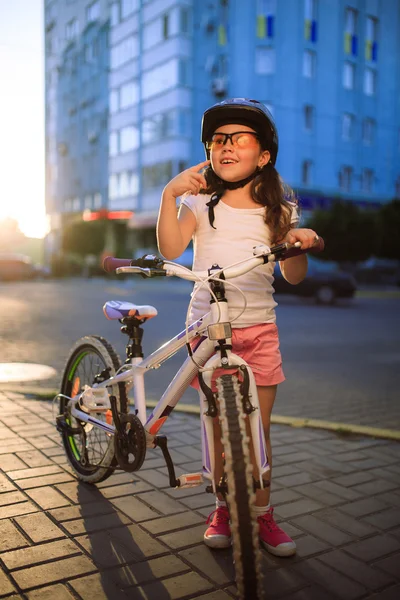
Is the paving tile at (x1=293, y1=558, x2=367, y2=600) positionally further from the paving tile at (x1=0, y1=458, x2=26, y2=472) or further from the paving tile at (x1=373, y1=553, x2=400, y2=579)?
the paving tile at (x1=0, y1=458, x2=26, y2=472)

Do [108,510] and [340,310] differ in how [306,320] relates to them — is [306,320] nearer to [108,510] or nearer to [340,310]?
[340,310]

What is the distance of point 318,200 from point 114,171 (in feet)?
49.5

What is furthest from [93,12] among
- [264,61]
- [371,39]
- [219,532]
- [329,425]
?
[219,532]

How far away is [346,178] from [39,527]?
124 feet

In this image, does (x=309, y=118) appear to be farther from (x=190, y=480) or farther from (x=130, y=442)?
(x=190, y=480)

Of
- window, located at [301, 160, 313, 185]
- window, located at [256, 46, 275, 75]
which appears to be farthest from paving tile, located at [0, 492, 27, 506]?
window, located at [256, 46, 275, 75]

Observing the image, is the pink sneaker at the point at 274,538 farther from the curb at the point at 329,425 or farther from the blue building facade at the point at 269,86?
the blue building facade at the point at 269,86

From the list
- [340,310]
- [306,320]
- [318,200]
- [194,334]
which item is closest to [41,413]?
[194,334]

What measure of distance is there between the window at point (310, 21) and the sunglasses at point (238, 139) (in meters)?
36.0

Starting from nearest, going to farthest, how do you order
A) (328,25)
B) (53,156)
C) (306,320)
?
(306,320) → (328,25) → (53,156)

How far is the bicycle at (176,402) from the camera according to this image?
2301mm

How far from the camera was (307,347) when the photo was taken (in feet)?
31.9

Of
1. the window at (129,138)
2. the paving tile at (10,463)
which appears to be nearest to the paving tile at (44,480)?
the paving tile at (10,463)

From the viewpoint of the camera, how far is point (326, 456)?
4250mm
